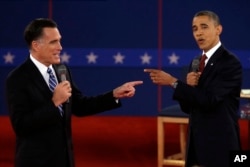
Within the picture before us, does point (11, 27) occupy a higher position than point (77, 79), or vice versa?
point (11, 27)

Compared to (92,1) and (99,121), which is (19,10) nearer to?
(92,1)

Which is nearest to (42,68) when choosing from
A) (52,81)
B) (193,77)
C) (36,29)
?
(52,81)

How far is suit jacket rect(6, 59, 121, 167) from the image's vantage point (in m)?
2.36

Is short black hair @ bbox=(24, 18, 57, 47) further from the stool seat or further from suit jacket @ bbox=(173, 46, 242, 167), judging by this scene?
the stool seat

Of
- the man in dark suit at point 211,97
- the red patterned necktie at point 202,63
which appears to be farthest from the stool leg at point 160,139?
the red patterned necktie at point 202,63

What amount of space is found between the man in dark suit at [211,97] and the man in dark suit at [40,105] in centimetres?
57

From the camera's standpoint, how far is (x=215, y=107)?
283cm

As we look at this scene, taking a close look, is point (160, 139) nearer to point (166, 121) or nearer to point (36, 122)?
point (166, 121)

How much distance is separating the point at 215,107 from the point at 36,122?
0.99m

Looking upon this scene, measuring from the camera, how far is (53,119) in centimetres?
239

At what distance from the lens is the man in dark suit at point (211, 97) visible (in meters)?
2.80

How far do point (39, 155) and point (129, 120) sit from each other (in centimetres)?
398

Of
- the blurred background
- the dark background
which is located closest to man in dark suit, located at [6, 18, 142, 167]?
the blurred background

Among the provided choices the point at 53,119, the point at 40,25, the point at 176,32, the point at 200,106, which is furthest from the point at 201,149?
the point at 176,32
